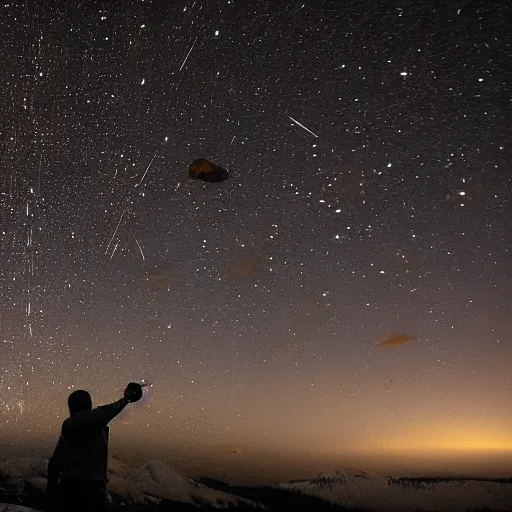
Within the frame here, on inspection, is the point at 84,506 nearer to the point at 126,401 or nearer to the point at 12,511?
the point at 126,401

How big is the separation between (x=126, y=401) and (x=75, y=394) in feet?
1.43

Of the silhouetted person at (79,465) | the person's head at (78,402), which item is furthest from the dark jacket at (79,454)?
the person's head at (78,402)

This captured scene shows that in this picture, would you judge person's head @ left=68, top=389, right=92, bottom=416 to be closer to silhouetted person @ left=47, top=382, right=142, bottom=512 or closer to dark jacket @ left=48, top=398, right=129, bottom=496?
silhouetted person @ left=47, top=382, right=142, bottom=512

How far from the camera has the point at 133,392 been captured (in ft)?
13.1

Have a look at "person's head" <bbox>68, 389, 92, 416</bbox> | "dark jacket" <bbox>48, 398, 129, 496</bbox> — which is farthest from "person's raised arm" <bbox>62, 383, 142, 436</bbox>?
"person's head" <bbox>68, 389, 92, 416</bbox>

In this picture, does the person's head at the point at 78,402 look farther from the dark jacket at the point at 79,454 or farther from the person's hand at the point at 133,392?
the person's hand at the point at 133,392

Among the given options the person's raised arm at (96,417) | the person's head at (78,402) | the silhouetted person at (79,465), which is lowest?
the silhouetted person at (79,465)

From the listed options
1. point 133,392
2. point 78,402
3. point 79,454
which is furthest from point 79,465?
point 133,392

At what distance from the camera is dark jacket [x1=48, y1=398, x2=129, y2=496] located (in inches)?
152

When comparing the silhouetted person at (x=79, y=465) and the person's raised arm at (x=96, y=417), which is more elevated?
the person's raised arm at (x=96, y=417)

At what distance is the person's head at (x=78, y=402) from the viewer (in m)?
3.97

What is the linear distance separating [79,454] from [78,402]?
15.1 inches

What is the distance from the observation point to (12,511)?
474cm

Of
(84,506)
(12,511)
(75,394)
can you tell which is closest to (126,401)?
(75,394)
